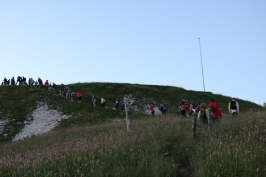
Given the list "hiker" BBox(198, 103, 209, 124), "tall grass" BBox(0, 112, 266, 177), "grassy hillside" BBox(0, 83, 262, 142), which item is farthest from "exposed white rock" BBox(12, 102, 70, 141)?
"tall grass" BBox(0, 112, 266, 177)

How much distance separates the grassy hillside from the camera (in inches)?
1436

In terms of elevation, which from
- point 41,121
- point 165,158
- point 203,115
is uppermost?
point 203,115

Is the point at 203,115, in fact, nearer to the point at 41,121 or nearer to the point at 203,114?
the point at 203,114

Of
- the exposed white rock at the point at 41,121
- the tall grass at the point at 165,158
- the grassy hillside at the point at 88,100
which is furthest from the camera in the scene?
the grassy hillside at the point at 88,100

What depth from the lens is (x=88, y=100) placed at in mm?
46969

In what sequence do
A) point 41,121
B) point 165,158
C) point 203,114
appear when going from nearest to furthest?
point 165,158, point 203,114, point 41,121

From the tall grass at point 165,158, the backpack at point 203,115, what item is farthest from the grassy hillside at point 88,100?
the tall grass at point 165,158

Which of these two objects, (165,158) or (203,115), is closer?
(165,158)

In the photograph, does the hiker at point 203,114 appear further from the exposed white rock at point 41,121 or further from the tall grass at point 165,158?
the exposed white rock at point 41,121

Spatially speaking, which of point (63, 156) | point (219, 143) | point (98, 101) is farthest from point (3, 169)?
point (98, 101)

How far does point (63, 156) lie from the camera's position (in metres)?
11.9

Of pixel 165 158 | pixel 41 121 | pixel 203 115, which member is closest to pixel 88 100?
pixel 41 121

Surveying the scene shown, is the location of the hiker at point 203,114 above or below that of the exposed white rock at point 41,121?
above

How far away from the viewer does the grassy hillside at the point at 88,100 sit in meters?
36.5
